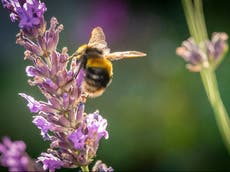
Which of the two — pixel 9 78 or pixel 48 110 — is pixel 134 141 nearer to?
pixel 9 78

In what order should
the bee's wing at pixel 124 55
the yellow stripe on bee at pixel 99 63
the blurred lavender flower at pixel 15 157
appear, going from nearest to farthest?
1. the blurred lavender flower at pixel 15 157
2. the bee's wing at pixel 124 55
3. the yellow stripe on bee at pixel 99 63

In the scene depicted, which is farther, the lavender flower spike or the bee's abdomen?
the bee's abdomen

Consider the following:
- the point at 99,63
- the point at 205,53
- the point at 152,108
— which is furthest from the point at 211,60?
the point at 152,108

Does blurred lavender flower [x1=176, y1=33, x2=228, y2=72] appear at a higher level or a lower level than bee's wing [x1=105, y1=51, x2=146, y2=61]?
lower

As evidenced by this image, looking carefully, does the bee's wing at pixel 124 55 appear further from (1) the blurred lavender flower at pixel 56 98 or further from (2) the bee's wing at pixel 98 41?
(1) the blurred lavender flower at pixel 56 98

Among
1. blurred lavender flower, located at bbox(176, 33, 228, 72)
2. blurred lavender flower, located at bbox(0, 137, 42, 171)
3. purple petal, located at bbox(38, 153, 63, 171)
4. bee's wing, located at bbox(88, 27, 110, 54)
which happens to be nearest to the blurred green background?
bee's wing, located at bbox(88, 27, 110, 54)

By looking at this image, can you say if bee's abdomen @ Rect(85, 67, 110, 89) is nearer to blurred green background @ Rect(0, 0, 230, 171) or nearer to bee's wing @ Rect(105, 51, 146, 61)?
bee's wing @ Rect(105, 51, 146, 61)

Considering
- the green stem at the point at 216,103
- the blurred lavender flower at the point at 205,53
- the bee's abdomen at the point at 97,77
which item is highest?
the bee's abdomen at the point at 97,77

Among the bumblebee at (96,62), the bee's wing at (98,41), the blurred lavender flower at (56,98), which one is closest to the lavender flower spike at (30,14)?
the blurred lavender flower at (56,98)
